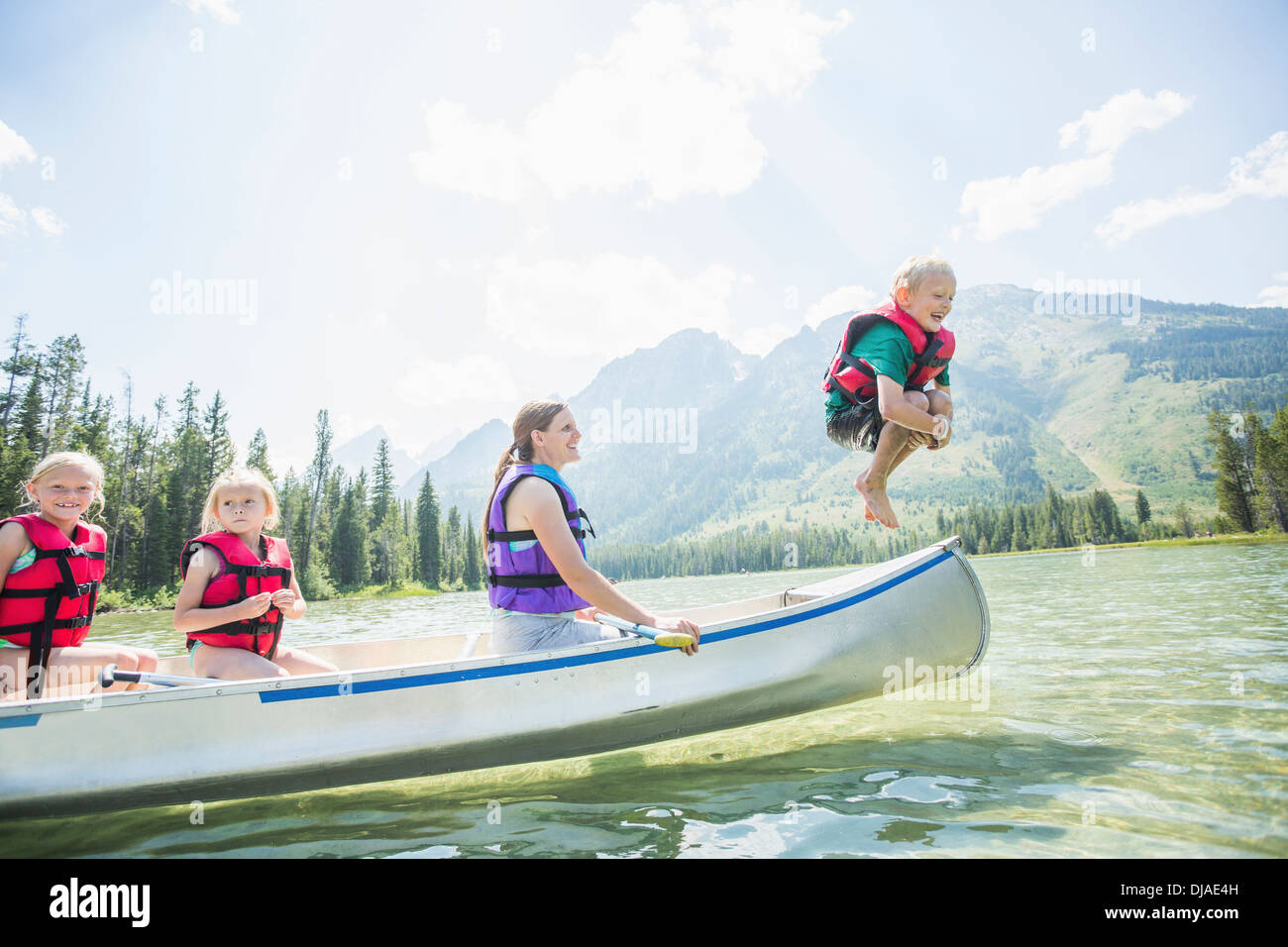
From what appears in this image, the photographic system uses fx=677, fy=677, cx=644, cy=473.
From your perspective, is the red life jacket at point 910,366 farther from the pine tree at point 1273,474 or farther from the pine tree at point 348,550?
the pine tree at point 1273,474

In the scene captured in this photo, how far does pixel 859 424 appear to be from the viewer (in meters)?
4.77

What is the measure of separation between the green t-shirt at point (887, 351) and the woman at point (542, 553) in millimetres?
2049

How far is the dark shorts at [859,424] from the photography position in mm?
4688

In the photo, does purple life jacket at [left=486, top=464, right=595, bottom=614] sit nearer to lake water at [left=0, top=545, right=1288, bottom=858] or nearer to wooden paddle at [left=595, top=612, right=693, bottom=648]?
wooden paddle at [left=595, top=612, right=693, bottom=648]

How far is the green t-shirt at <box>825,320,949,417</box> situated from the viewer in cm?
416

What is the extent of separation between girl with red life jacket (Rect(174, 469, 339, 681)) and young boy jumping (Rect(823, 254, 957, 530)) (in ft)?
13.3

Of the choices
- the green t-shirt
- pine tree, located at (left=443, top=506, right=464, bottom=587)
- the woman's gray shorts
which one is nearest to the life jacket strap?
the woman's gray shorts

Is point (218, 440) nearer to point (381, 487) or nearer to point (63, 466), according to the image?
point (381, 487)

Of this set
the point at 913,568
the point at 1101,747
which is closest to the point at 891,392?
the point at 913,568

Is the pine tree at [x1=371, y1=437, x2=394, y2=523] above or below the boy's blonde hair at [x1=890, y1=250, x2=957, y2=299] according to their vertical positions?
above

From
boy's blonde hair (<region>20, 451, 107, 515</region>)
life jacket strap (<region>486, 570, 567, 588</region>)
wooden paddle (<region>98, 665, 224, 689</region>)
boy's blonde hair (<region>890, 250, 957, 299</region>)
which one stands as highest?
boy's blonde hair (<region>890, 250, 957, 299</region>)
